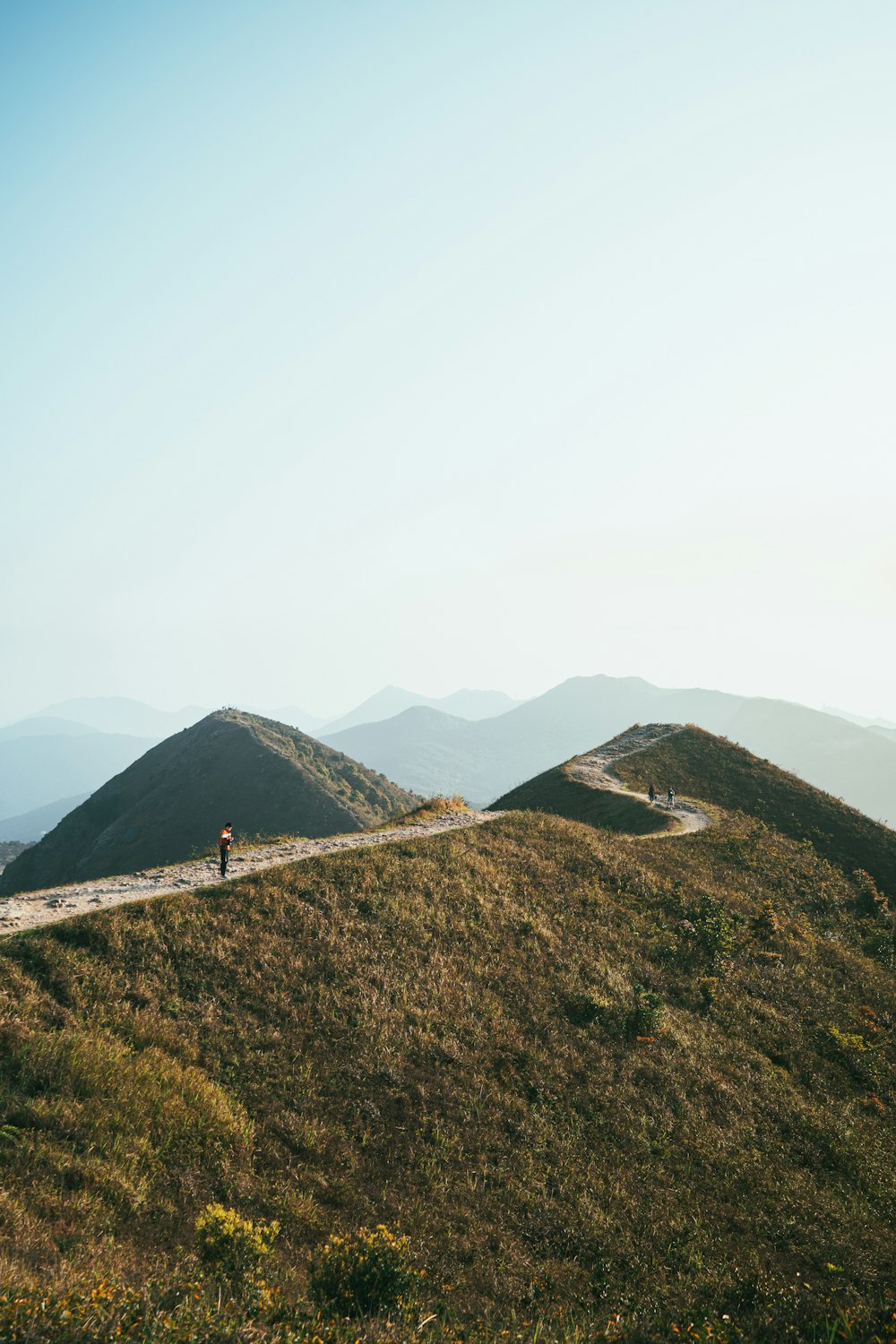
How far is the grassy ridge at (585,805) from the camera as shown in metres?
40.1

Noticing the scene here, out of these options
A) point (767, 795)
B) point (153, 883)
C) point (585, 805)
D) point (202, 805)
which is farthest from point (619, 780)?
point (202, 805)

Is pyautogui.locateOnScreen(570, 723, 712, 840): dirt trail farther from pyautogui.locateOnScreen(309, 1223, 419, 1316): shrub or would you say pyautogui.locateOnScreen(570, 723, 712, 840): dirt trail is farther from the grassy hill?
the grassy hill

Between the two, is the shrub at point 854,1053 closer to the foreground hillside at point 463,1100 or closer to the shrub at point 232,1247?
the foreground hillside at point 463,1100

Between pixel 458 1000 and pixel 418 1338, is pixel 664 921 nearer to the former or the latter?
pixel 458 1000

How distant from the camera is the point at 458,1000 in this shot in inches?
718

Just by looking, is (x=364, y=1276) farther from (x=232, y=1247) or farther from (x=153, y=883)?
(x=153, y=883)

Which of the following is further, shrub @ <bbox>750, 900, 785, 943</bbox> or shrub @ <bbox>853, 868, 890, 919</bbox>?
shrub @ <bbox>853, 868, 890, 919</bbox>

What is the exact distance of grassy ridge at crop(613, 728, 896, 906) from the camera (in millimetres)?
41219

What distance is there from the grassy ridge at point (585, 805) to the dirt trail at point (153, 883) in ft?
51.9

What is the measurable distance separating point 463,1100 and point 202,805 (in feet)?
324

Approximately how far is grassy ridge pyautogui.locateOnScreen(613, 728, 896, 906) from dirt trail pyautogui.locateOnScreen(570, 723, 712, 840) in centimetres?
143

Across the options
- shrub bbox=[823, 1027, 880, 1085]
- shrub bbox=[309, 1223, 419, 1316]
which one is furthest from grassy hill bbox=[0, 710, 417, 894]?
shrub bbox=[309, 1223, 419, 1316]

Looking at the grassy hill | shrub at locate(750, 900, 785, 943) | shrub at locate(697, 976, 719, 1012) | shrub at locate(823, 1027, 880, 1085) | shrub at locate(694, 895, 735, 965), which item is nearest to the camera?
shrub at locate(823, 1027, 880, 1085)

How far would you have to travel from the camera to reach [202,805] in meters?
103
